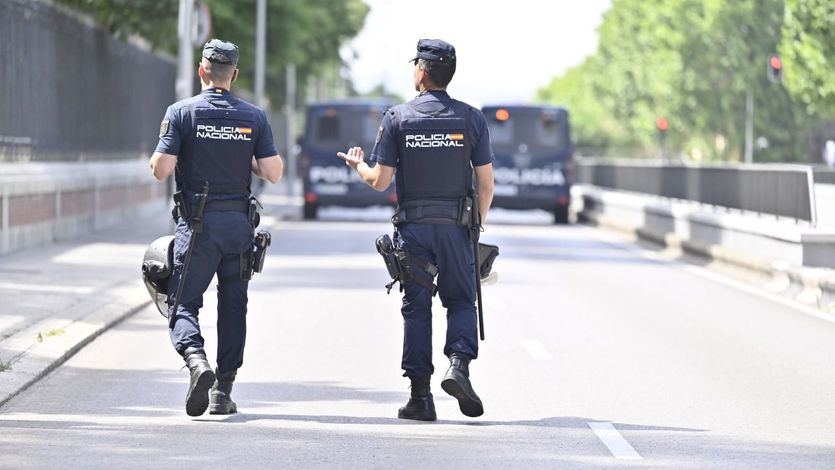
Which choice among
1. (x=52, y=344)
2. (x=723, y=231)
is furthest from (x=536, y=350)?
(x=723, y=231)

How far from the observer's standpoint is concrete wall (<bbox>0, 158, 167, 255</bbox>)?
22.4m

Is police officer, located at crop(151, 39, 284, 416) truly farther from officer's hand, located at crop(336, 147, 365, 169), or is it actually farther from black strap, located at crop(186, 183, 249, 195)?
officer's hand, located at crop(336, 147, 365, 169)

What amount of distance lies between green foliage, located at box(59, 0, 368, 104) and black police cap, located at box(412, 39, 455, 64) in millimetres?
18561

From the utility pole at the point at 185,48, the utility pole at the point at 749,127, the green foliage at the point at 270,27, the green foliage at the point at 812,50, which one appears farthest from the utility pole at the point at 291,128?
the utility pole at the point at 749,127

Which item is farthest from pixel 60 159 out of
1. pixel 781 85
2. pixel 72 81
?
pixel 781 85

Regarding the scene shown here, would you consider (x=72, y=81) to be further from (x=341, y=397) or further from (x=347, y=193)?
(x=341, y=397)

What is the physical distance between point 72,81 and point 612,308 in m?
12.6

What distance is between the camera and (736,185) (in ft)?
79.4

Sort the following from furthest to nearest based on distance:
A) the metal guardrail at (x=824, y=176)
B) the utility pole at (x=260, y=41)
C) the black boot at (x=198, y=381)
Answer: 1. the utility pole at (x=260, y=41)
2. the metal guardrail at (x=824, y=176)
3. the black boot at (x=198, y=381)

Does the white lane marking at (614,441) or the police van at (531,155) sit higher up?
the police van at (531,155)

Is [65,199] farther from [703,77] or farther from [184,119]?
[703,77]

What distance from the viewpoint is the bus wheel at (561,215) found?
36859 millimetres

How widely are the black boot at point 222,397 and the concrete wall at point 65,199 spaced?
12233 mm

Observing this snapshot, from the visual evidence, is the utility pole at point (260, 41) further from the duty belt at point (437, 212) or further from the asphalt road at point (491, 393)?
the duty belt at point (437, 212)
